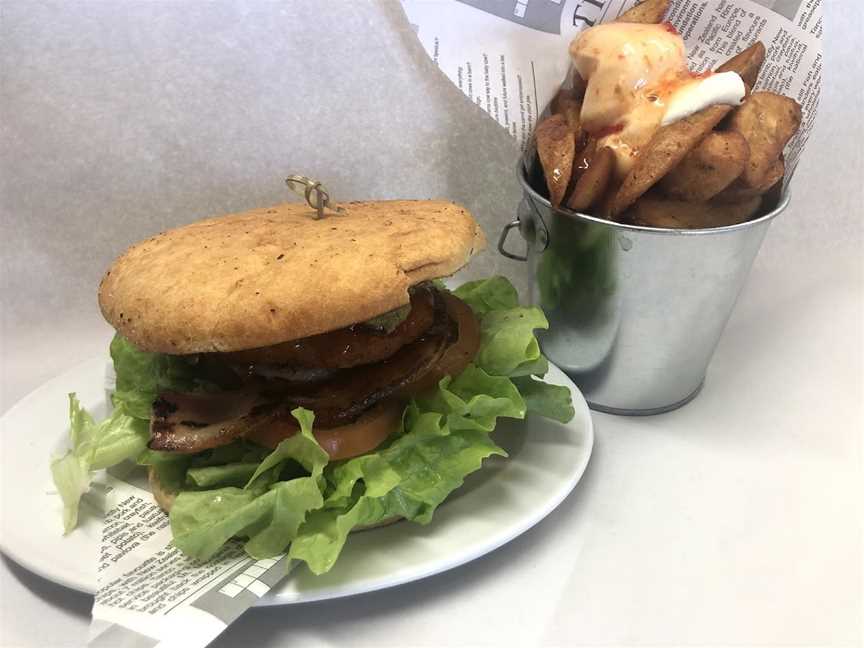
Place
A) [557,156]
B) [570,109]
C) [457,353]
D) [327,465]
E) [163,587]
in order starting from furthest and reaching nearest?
1. [570,109]
2. [557,156]
3. [457,353]
4. [327,465]
5. [163,587]

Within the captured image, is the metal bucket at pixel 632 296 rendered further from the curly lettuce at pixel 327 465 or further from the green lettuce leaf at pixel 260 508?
the green lettuce leaf at pixel 260 508

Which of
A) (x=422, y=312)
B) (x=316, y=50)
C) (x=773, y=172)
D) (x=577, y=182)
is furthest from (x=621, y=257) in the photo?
(x=316, y=50)

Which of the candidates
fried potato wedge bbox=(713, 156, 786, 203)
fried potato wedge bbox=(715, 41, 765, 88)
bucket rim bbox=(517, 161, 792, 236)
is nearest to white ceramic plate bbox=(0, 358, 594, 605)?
bucket rim bbox=(517, 161, 792, 236)

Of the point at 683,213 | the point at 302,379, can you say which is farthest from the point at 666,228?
the point at 302,379

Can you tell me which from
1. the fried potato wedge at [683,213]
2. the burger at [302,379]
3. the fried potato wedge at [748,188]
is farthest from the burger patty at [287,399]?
the fried potato wedge at [748,188]

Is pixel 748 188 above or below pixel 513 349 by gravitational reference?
above

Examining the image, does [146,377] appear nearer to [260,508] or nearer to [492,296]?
[260,508]

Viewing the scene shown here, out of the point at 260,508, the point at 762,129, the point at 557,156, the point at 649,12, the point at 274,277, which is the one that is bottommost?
the point at 260,508

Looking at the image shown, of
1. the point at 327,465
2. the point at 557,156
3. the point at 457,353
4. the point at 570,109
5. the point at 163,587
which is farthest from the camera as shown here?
the point at 570,109

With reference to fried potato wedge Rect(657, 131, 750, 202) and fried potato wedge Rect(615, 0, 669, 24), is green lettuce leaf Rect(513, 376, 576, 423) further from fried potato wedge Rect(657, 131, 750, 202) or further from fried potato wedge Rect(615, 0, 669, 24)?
fried potato wedge Rect(615, 0, 669, 24)
